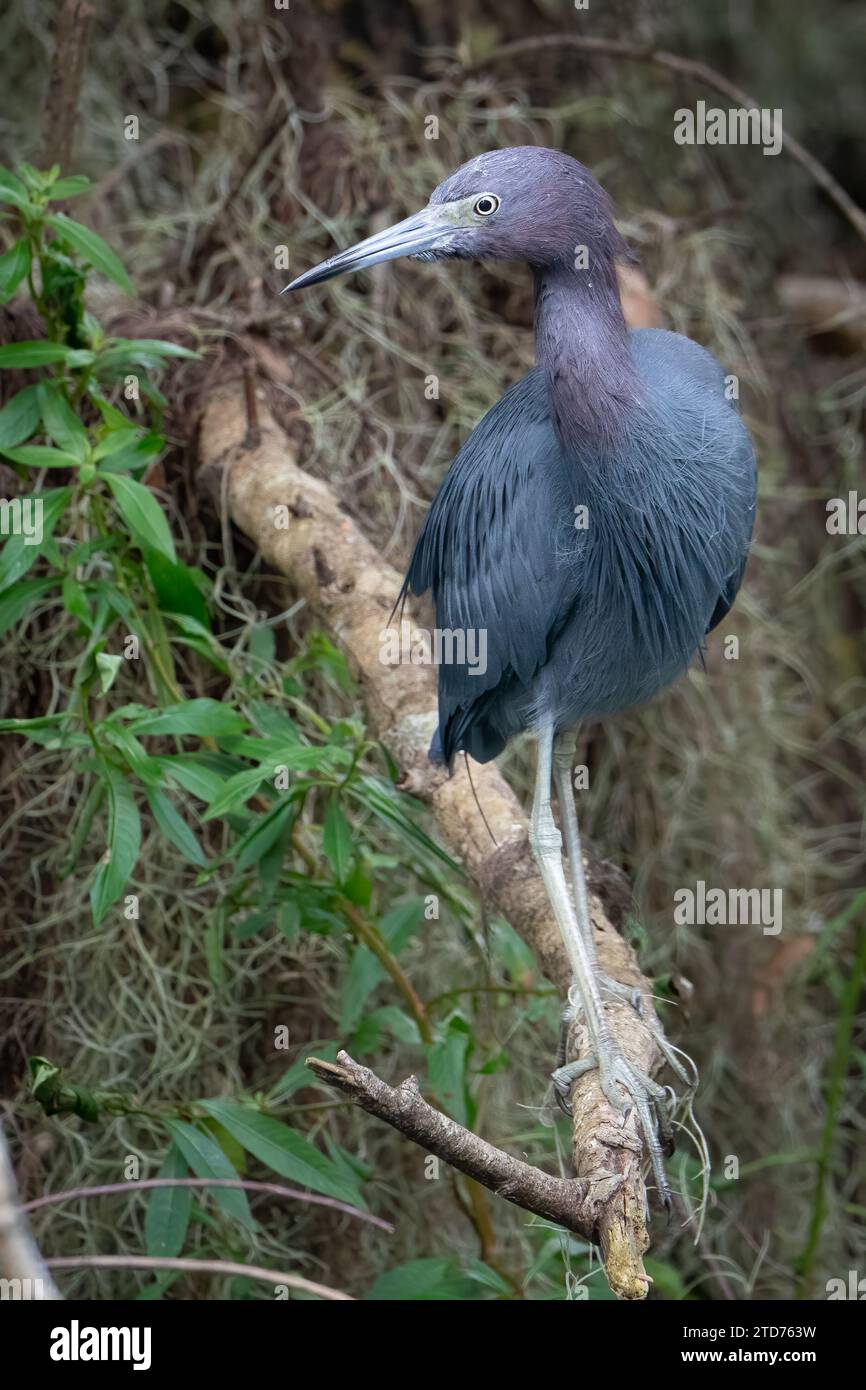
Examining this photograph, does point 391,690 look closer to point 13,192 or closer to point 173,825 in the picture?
point 173,825

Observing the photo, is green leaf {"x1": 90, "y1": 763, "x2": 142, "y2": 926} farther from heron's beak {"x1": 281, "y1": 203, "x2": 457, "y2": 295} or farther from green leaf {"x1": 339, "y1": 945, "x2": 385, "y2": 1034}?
heron's beak {"x1": 281, "y1": 203, "x2": 457, "y2": 295}

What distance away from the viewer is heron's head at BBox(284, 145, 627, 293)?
5.88ft

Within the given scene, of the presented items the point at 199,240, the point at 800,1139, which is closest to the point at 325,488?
the point at 199,240

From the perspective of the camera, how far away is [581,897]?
6.63 feet

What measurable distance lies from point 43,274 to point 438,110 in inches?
49.2

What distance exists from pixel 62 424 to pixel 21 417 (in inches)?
2.6

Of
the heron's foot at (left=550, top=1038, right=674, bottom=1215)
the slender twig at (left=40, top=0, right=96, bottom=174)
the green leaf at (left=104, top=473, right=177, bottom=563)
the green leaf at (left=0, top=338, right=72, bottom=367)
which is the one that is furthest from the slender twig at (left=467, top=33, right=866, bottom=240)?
the heron's foot at (left=550, top=1038, right=674, bottom=1215)

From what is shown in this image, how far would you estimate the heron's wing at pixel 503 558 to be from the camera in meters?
1.90

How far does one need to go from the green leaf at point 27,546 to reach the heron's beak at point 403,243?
499mm

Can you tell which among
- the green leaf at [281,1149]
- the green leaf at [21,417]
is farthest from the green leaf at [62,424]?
the green leaf at [281,1149]

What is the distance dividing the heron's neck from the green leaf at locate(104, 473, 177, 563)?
58 centimetres

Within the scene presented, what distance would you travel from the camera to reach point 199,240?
9.21 ft
